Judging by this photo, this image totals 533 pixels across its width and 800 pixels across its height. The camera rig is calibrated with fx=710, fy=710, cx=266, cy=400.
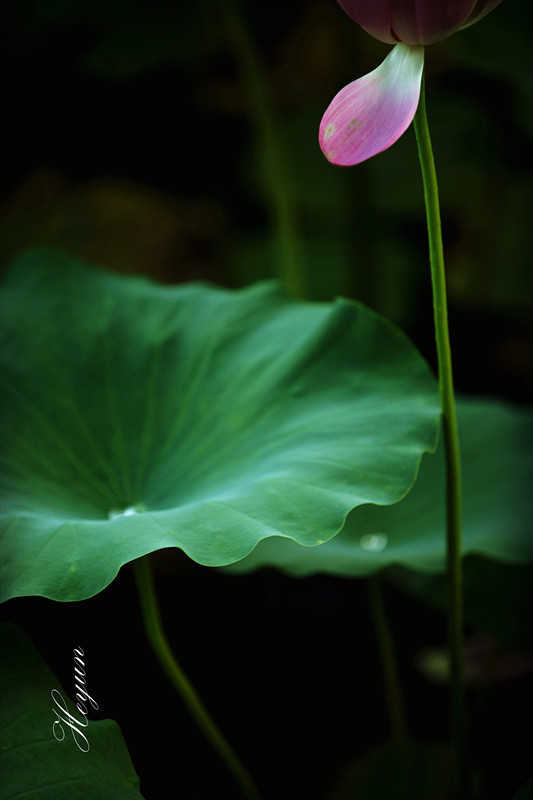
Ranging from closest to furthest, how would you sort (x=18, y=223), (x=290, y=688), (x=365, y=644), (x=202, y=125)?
1. (x=290, y=688)
2. (x=365, y=644)
3. (x=18, y=223)
4. (x=202, y=125)

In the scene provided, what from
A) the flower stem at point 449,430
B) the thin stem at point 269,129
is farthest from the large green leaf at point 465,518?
the thin stem at point 269,129

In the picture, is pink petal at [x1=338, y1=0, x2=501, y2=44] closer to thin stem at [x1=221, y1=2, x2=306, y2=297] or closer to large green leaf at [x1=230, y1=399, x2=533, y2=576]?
large green leaf at [x1=230, y1=399, x2=533, y2=576]

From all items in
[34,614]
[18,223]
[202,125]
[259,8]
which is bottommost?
[34,614]

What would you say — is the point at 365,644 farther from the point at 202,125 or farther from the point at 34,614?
the point at 202,125

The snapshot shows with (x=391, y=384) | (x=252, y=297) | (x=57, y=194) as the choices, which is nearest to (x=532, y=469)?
(x=391, y=384)

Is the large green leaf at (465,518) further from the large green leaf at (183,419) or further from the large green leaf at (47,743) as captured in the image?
the large green leaf at (47,743)

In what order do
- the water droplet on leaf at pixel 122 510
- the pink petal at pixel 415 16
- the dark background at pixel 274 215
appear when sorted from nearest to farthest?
the pink petal at pixel 415 16 < the water droplet on leaf at pixel 122 510 < the dark background at pixel 274 215

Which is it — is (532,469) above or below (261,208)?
below
